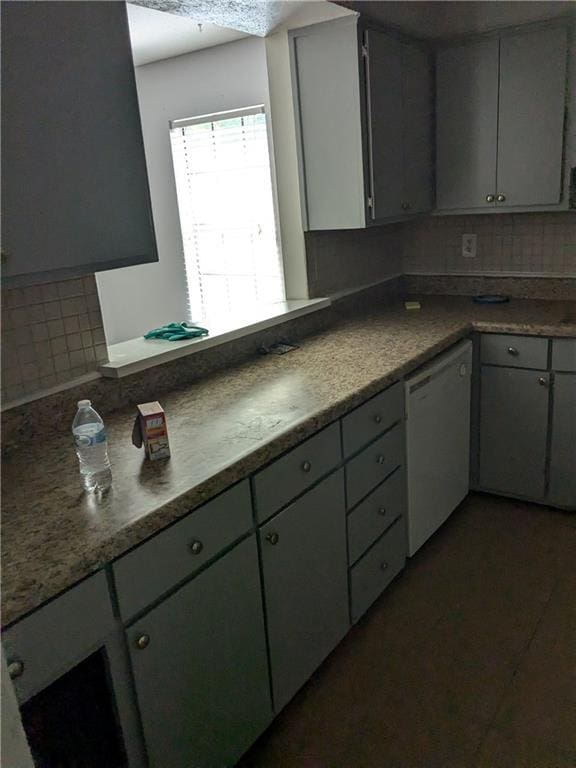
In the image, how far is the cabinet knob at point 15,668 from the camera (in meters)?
1.10

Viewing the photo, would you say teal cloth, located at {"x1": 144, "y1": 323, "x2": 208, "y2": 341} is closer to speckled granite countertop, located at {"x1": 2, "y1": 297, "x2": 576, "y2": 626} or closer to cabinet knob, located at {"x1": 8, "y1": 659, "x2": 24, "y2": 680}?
speckled granite countertop, located at {"x1": 2, "y1": 297, "x2": 576, "y2": 626}

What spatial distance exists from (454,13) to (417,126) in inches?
20.2

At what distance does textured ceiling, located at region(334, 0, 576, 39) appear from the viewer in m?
2.54

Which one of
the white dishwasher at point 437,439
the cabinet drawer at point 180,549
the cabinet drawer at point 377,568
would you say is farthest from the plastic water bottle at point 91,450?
the white dishwasher at point 437,439

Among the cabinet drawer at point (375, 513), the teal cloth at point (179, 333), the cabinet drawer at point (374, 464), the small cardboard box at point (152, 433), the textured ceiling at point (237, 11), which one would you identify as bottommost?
the cabinet drawer at point (375, 513)

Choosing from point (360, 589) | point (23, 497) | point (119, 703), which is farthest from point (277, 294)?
point (119, 703)

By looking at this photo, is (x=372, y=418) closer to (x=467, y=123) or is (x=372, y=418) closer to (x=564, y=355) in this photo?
(x=564, y=355)

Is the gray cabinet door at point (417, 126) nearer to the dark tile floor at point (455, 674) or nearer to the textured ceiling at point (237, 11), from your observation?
the textured ceiling at point (237, 11)

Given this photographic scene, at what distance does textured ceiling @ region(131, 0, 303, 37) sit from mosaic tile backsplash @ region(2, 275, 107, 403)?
3.49 ft

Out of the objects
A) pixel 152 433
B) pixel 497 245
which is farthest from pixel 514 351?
pixel 152 433

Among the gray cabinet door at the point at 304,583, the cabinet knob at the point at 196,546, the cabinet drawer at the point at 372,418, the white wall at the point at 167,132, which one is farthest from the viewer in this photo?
the white wall at the point at 167,132

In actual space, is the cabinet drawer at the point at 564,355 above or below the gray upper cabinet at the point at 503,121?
below

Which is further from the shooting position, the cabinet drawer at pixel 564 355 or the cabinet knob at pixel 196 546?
the cabinet drawer at pixel 564 355

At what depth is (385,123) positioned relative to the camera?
2.78 metres
